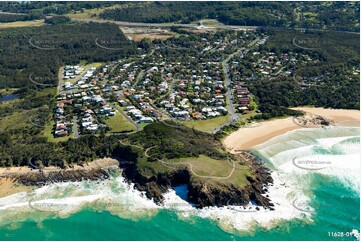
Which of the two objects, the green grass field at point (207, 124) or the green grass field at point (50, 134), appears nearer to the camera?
the green grass field at point (50, 134)

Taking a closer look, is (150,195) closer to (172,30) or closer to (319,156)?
(319,156)

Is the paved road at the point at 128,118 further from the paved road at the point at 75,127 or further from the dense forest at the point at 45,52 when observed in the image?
the dense forest at the point at 45,52

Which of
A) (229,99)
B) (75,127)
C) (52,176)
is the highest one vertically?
(229,99)

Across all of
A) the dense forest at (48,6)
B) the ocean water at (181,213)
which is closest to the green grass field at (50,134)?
the ocean water at (181,213)

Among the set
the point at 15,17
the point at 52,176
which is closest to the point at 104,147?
the point at 52,176

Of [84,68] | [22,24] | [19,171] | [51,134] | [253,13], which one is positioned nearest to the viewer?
[19,171]

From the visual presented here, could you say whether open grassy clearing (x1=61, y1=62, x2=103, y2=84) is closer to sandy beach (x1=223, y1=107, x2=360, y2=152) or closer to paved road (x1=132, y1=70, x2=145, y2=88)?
paved road (x1=132, y1=70, x2=145, y2=88)

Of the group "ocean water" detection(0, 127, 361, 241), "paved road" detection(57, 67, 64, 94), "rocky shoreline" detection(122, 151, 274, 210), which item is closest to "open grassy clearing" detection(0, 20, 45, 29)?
"paved road" detection(57, 67, 64, 94)

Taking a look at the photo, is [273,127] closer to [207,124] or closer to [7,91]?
[207,124]
